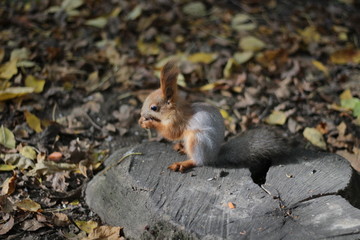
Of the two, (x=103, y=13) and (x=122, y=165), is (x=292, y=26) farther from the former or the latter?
(x=122, y=165)

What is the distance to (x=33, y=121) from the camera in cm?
340

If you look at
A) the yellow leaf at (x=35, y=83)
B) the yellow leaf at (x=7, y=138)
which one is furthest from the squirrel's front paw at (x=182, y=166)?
the yellow leaf at (x=35, y=83)

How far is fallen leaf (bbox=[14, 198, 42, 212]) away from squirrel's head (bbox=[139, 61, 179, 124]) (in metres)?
0.80

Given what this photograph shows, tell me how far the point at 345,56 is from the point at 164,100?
269 cm

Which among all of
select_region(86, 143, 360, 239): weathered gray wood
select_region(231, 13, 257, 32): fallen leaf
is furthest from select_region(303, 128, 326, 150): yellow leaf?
select_region(231, 13, 257, 32): fallen leaf

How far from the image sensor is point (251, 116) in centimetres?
374

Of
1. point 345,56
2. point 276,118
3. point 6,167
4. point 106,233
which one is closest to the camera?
point 106,233

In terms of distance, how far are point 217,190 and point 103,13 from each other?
3.36 m

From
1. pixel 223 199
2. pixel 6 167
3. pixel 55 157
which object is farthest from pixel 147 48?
pixel 223 199

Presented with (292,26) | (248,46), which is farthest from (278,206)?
(292,26)

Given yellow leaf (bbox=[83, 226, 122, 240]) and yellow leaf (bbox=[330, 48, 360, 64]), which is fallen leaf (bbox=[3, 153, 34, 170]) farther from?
yellow leaf (bbox=[330, 48, 360, 64])

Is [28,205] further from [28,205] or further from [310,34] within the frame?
[310,34]

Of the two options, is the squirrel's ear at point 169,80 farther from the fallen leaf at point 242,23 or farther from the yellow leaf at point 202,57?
the fallen leaf at point 242,23

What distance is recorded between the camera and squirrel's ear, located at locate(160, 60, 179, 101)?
2521 mm
